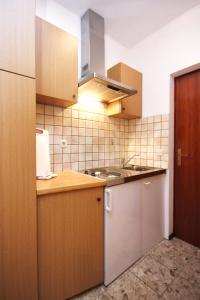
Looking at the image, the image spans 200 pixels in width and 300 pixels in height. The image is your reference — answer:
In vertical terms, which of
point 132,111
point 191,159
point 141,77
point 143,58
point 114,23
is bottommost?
point 191,159

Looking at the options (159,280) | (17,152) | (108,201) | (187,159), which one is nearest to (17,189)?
(17,152)

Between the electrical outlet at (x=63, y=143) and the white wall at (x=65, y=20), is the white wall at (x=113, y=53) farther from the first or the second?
the electrical outlet at (x=63, y=143)

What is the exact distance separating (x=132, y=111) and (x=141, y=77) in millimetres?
512

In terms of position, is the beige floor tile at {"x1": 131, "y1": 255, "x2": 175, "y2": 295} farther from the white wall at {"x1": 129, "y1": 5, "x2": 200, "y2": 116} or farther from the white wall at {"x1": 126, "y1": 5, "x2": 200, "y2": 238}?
the white wall at {"x1": 129, "y1": 5, "x2": 200, "y2": 116}

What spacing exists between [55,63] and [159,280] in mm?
1952

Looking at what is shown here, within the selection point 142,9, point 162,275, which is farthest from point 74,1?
point 162,275

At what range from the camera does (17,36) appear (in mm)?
812

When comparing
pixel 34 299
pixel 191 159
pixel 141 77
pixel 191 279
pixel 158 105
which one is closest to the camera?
pixel 34 299

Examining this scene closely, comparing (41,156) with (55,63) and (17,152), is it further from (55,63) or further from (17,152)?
(55,63)

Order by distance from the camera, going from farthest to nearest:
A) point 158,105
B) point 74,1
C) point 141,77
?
1. point 141,77
2. point 158,105
3. point 74,1

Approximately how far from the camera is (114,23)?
5.93 ft

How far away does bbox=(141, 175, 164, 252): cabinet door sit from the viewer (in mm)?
1531

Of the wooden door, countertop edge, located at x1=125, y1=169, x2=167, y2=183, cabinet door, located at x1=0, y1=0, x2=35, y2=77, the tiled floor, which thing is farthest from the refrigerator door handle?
the wooden door

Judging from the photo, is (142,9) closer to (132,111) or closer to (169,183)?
(132,111)
